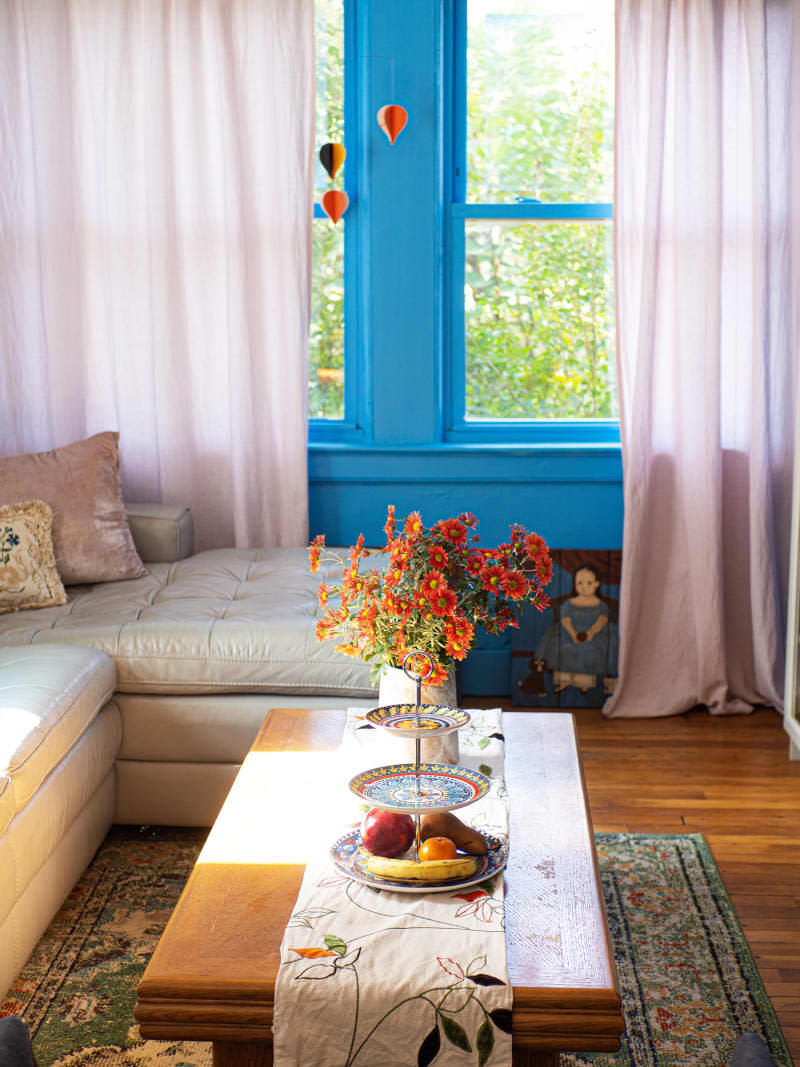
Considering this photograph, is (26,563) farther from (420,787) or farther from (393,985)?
(393,985)

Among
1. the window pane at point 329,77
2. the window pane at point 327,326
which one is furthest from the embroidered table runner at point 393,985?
the window pane at point 329,77

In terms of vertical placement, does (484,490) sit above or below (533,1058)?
above

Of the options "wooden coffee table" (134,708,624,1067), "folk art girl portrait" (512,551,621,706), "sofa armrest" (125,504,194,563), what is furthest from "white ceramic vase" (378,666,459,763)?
"folk art girl portrait" (512,551,621,706)

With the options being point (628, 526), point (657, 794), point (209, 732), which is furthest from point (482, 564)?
point (628, 526)

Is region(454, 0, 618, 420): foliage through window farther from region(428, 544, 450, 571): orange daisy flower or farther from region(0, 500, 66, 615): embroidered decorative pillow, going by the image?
region(428, 544, 450, 571): orange daisy flower

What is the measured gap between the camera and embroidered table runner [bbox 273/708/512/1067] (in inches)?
51.2

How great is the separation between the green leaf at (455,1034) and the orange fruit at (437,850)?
0.88 ft

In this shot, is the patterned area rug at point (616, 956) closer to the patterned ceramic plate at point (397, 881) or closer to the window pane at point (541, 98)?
the patterned ceramic plate at point (397, 881)

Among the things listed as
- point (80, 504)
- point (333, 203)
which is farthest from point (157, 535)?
point (333, 203)

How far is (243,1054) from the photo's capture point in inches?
54.8

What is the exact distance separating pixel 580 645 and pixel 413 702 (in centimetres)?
184

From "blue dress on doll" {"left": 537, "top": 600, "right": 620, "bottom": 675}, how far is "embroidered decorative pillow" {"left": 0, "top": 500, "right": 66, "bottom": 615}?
1.62 m

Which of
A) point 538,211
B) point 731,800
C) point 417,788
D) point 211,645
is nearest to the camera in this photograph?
point 417,788

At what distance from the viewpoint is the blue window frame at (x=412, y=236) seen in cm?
353
